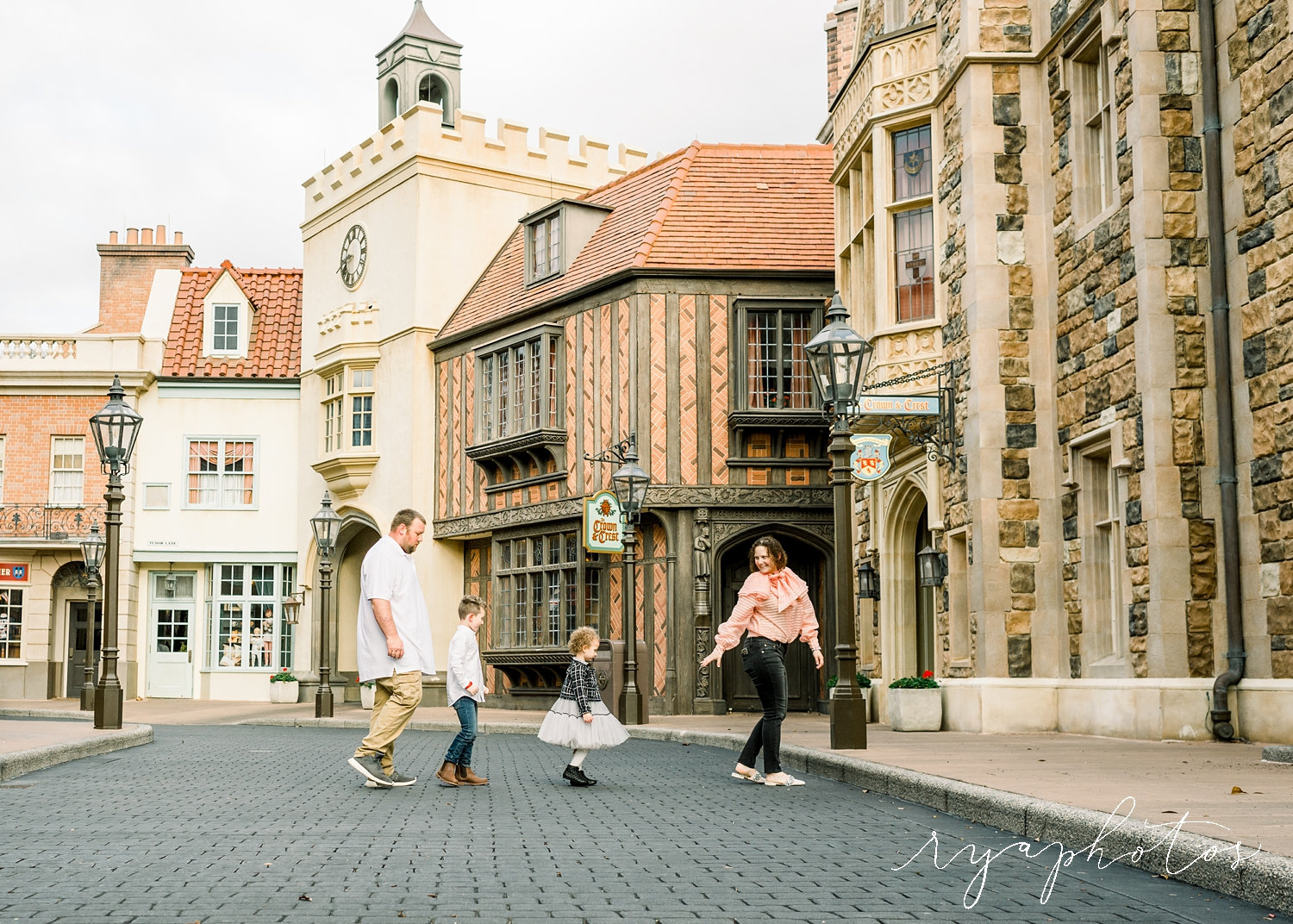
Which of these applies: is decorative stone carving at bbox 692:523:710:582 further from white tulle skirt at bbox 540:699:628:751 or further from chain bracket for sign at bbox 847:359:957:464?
white tulle skirt at bbox 540:699:628:751

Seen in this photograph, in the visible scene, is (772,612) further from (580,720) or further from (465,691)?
(465,691)

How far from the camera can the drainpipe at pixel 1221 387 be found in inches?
505

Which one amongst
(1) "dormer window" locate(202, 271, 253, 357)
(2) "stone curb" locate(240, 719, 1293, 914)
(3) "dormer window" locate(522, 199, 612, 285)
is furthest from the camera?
(1) "dormer window" locate(202, 271, 253, 357)

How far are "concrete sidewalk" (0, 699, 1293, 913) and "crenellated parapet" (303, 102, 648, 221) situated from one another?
17512 millimetres

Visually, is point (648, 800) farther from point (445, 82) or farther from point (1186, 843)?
point (445, 82)

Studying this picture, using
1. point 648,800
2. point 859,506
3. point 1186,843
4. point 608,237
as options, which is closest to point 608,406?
point 608,237

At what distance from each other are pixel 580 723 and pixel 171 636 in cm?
2843

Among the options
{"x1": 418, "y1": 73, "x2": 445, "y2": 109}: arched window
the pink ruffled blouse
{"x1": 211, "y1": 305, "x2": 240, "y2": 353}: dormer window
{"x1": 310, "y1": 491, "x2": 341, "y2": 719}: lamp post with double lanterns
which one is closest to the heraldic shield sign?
the pink ruffled blouse

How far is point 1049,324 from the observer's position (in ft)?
54.1

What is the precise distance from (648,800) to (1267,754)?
429cm

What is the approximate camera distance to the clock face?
34719 millimetres

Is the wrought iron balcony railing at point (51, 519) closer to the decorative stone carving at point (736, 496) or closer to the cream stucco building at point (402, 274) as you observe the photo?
the cream stucco building at point (402, 274)

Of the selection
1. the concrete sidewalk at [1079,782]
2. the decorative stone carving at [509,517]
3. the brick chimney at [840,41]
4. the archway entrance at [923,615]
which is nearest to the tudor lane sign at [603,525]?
the decorative stone carving at [509,517]

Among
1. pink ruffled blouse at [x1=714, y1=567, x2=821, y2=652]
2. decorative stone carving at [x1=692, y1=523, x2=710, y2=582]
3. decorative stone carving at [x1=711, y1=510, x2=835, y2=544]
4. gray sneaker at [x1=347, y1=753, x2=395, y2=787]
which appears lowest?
gray sneaker at [x1=347, y1=753, x2=395, y2=787]
